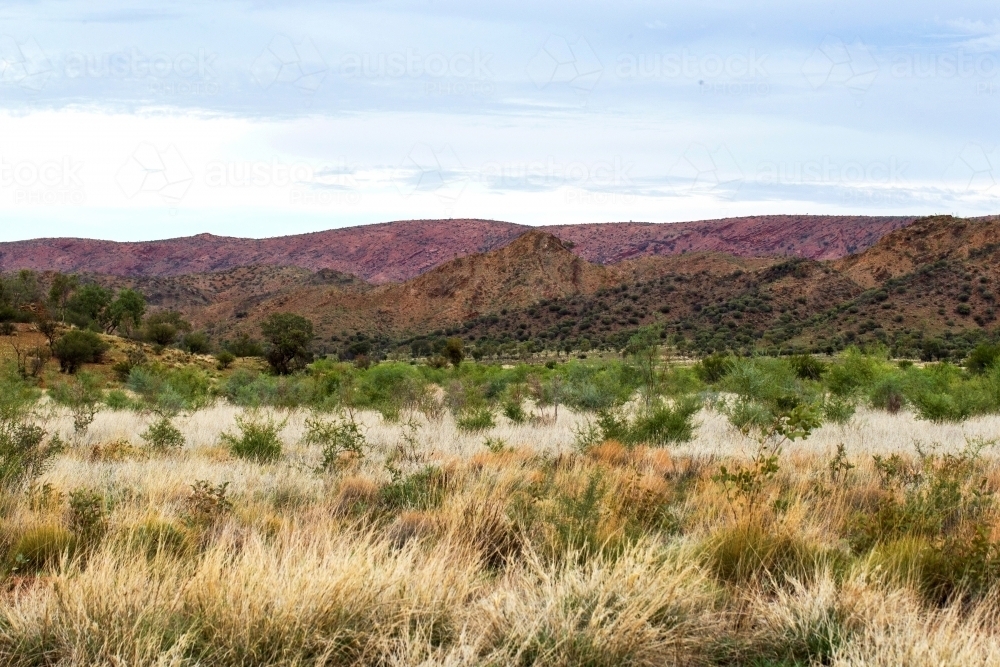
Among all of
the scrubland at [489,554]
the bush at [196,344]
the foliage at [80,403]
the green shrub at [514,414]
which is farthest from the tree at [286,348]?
the scrubland at [489,554]

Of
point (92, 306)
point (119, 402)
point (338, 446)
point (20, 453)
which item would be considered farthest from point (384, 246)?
point (20, 453)

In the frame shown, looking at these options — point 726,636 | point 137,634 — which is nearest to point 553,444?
point 726,636

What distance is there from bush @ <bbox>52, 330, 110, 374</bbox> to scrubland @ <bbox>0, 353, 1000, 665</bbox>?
30228 mm

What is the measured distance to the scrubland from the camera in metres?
4.79

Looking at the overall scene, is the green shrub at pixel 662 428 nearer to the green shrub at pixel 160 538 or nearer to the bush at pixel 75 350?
the green shrub at pixel 160 538

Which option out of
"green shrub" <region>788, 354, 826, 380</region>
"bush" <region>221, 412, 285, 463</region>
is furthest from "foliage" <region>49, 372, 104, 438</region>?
"green shrub" <region>788, 354, 826, 380</region>

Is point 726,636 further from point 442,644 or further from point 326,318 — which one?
point 326,318

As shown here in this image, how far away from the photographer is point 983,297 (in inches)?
2302

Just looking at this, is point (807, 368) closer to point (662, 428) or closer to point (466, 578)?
point (662, 428)

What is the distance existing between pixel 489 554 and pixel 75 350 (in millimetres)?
38795

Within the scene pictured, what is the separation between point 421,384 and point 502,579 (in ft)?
56.5

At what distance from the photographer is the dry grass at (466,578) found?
4.74m

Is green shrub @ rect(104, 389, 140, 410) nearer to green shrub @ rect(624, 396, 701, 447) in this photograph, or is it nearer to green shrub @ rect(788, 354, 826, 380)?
green shrub @ rect(624, 396, 701, 447)

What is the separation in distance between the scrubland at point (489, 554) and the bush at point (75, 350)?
30228mm
